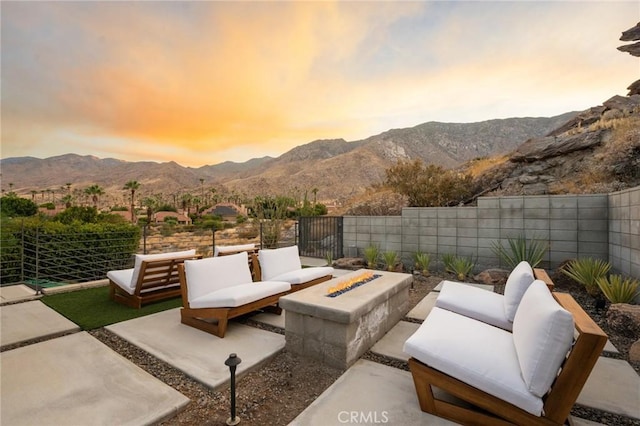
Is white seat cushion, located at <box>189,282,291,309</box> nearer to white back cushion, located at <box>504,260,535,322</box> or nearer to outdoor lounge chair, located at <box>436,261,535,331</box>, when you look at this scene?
outdoor lounge chair, located at <box>436,261,535,331</box>

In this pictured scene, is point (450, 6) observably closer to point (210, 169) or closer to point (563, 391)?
point (563, 391)

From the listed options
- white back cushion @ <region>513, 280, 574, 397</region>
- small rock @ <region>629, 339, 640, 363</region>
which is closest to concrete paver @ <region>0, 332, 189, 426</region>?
white back cushion @ <region>513, 280, 574, 397</region>

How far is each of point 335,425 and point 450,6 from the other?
29.8 ft

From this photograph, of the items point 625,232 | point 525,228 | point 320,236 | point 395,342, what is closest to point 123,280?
point 395,342

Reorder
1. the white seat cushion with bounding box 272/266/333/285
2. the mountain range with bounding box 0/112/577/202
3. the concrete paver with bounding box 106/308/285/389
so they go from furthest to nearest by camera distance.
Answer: the mountain range with bounding box 0/112/577/202
the white seat cushion with bounding box 272/266/333/285
the concrete paver with bounding box 106/308/285/389

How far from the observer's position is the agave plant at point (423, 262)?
245 inches

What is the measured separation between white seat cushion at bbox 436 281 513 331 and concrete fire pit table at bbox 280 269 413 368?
2.02 feet

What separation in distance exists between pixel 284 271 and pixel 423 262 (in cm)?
327

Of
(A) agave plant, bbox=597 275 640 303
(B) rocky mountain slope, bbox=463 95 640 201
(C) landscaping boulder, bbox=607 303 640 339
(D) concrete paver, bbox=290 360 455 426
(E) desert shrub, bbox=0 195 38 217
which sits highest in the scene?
(B) rocky mountain slope, bbox=463 95 640 201

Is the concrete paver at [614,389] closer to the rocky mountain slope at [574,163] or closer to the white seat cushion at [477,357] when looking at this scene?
the white seat cushion at [477,357]

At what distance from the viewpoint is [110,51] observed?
746 cm

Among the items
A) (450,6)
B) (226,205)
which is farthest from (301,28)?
(226,205)

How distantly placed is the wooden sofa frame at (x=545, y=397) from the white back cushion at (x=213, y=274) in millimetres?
2420

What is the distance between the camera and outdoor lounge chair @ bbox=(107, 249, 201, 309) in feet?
13.3
